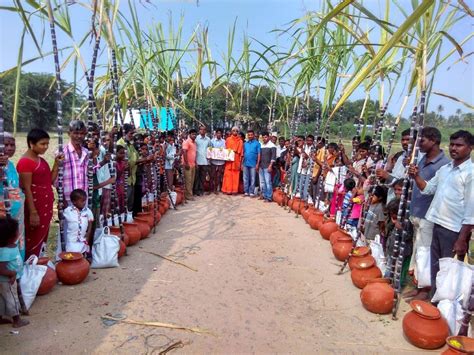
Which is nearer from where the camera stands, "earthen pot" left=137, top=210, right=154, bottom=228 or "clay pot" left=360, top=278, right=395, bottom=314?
"clay pot" left=360, top=278, right=395, bottom=314

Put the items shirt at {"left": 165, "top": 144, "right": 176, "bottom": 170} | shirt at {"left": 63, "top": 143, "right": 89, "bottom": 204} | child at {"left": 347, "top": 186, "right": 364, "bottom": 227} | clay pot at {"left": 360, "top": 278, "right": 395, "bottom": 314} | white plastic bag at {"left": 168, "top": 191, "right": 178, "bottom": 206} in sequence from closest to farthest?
clay pot at {"left": 360, "top": 278, "right": 395, "bottom": 314} < shirt at {"left": 63, "top": 143, "right": 89, "bottom": 204} < child at {"left": 347, "top": 186, "right": 364, "bottom": 227} < white plastic bag at {"left": 168, "top": 191, "right": 178, "bottom": 206} < shirt at {"left": 165, "top": 144, "right": 176, "bottom": 170}

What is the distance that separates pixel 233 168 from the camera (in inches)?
356

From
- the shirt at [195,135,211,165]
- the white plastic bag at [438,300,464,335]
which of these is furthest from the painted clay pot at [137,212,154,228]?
the white plastic bag at [438,300,464,335]

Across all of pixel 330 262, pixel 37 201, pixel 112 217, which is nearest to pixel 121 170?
pixel 112 217

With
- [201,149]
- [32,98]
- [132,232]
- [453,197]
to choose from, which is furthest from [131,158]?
[32,98]

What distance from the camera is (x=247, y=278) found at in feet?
13.3

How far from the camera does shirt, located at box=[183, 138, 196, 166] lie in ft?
27.2

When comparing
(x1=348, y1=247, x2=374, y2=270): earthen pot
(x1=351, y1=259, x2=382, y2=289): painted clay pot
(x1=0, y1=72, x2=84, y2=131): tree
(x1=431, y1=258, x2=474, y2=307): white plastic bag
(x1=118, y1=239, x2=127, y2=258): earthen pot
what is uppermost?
(x1=0, y1=72, x2=84, y2=131): tree

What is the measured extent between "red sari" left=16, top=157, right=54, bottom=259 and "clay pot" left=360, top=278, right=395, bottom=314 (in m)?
3.08

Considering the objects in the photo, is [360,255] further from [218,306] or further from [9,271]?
[9,271]

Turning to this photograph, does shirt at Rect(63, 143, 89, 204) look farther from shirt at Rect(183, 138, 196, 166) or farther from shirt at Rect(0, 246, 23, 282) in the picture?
shirt at Rect(183, 138, 196, 166)

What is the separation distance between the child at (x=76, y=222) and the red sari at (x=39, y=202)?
203mm

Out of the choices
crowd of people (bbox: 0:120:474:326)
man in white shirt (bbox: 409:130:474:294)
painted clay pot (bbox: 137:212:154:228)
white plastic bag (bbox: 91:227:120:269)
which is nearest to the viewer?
man in white shirt (bbox: 409:130:474:294)

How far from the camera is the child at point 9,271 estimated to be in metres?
2.69
